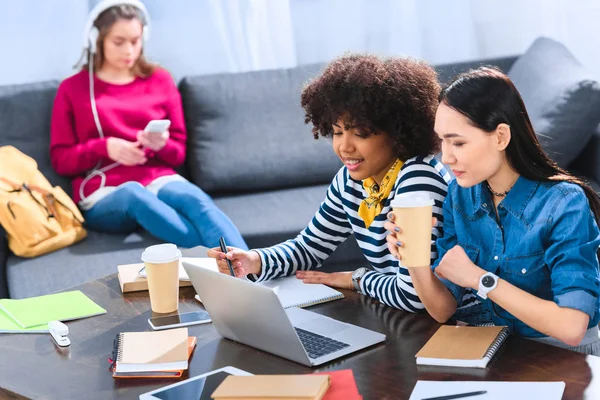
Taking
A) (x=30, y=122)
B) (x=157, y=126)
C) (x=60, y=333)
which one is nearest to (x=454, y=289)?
(x=60, y=333)

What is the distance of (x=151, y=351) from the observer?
5.25 ft

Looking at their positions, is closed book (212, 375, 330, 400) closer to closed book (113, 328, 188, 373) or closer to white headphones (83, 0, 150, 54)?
closed book (113, 328, 188, 373)

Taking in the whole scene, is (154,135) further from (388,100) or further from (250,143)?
(388,100)

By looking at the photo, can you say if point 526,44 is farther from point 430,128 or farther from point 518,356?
point 518,356

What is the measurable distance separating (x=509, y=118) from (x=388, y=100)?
0.34 m

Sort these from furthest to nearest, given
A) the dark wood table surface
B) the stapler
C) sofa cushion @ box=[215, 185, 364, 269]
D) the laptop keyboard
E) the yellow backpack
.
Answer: sofa cushion @ box=[215, 185, 364, 269] → the yellow backpack → the stapler → the laptop keyboard → the dark wood table surface

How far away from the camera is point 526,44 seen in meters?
4.29

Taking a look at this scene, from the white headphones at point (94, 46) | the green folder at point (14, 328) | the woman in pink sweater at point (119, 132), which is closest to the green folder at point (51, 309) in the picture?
the green folder at point (14, 328)

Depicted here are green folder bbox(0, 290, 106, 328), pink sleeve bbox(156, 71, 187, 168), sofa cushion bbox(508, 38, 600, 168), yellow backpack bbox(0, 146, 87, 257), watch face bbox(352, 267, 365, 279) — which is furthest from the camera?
pink sleeve bbox(156, 71, 187, 168)

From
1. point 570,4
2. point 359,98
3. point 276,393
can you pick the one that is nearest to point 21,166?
point 359,98

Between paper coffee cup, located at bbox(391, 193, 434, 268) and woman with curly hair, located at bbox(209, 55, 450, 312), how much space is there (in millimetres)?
330

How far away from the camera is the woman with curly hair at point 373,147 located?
193cm

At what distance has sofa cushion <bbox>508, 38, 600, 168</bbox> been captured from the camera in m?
3.39

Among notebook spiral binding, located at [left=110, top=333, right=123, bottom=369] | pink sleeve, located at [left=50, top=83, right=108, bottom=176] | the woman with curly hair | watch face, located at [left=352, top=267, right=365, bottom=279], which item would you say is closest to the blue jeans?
pink sleeve, located at [left=50, top=83, right=108, bottom=176]
